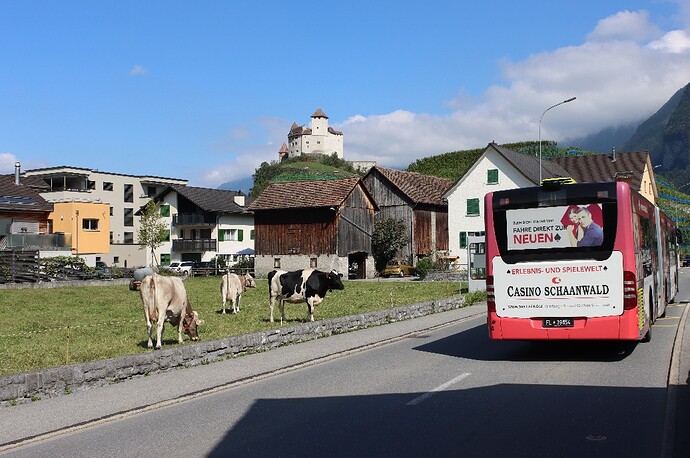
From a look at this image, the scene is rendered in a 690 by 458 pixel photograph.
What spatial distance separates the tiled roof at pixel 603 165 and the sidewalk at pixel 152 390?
209ft

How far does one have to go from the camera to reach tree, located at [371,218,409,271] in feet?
212

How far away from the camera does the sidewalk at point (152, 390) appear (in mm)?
9609

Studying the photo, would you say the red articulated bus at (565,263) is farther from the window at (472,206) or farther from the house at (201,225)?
the house at (201,225)

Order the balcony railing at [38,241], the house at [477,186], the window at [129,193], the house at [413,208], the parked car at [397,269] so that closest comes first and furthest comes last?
the balcony railing at [38,241]
the parked car at [397,269]
the house at [477,186]
the house at [413,208]
the window at [129,193]

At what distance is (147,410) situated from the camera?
419 inches

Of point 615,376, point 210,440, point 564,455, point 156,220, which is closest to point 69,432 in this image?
point 210,440

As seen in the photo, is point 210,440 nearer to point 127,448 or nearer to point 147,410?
point 127,448

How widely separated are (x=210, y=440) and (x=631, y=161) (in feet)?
257

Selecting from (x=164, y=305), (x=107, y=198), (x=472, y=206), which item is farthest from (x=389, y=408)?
(x=107, y=198)

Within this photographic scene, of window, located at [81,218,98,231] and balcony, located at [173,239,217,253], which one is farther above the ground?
window, located at [81,218,98,231]

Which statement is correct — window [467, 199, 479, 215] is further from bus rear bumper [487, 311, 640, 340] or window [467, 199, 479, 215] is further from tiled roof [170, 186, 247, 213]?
bus rear bumper [487, 311, 640, 340]

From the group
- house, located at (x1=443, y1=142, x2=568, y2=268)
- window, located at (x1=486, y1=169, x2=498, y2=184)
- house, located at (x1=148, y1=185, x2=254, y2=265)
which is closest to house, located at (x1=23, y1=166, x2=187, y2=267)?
house, located at (x1=148, y1=185, x2=254, y2=265)

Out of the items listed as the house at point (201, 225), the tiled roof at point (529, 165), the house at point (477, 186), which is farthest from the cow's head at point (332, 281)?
the house at point (201, 225)

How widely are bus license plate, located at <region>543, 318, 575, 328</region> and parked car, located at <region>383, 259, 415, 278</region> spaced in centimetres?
4836
